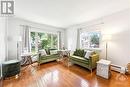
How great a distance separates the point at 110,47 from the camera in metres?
3.48

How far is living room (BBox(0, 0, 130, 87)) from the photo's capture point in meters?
2.46

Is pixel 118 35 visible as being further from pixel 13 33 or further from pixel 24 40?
pixel 13 33

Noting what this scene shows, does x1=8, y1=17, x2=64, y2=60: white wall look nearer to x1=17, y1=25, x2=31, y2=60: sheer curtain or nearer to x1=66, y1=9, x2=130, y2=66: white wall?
x1=17, y1=25, x2=31, y2=60: sheer curtain

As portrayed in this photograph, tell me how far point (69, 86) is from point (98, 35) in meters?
3.09

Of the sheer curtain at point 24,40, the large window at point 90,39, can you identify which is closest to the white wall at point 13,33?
the sheer curtain at point 24,40

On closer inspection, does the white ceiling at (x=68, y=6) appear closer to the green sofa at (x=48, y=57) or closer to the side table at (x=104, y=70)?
the side table at (x=104, y=70)

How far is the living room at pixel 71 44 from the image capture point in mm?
2457

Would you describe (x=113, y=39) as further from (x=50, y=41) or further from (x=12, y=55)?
(x=12, y=55)

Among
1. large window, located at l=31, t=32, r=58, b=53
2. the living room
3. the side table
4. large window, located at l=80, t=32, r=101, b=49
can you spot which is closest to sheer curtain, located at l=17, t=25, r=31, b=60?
the living room

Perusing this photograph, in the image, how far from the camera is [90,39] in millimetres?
4645

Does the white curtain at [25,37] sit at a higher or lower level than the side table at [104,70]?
higher

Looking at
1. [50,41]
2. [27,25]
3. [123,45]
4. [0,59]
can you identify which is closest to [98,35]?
[123,45]

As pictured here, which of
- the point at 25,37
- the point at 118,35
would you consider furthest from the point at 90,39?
the point at 25,37

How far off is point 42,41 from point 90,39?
328cm
